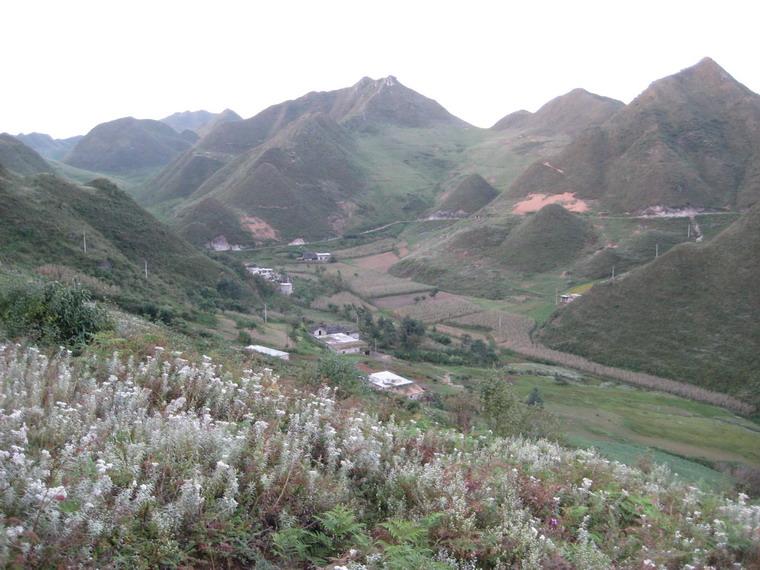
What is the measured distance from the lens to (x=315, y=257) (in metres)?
84.4

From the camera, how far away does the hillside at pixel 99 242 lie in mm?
30766

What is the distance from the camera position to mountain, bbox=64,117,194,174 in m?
165

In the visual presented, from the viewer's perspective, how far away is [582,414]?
30453mm

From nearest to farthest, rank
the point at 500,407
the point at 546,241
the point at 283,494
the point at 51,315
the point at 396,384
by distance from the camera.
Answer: the point at 283,494, the point at 51,315, the point at 500,407, the point at 396,384, the point at 546,241

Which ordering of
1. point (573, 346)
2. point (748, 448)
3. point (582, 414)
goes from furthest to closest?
point (573, 346)
point (582, 414)
point (748, 448)

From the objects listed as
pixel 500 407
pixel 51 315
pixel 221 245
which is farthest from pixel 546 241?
pixel 51 315

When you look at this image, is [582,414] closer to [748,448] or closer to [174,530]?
[748,448]

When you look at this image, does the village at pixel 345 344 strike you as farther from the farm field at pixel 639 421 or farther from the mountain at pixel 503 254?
the mountain at pixel 503 254

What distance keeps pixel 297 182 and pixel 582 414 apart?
91043 mm

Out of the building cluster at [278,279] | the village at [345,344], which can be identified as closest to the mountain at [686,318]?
the village at [345,344]

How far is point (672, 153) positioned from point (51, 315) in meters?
89.8

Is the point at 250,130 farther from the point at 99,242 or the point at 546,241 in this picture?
the point at 99,242

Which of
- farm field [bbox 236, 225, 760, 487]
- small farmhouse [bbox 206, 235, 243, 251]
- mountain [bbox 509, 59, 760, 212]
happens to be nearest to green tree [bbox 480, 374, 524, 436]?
farm field [bbox 236, 225, 760, 487]

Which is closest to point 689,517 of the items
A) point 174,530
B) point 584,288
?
point 174,530
